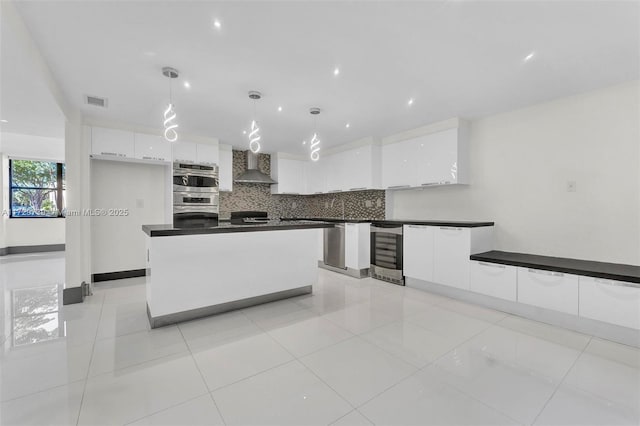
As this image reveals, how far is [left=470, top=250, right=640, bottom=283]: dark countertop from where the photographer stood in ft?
7.73

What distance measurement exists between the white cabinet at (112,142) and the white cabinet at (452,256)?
457 centimetres

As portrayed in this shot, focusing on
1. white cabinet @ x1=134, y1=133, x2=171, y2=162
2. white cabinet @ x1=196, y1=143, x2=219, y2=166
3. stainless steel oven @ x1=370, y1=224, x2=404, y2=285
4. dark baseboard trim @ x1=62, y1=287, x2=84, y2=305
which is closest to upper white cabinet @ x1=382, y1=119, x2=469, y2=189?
stainless steel oven @ x1=370, y1=224, x2=404, y2=285

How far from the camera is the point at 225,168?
17.3ft

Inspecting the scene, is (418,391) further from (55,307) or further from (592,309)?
(55,307)

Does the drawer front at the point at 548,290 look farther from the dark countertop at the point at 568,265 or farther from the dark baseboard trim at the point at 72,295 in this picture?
the dark baseboard trim at the point at 72,295

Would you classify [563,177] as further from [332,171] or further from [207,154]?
[207,154]

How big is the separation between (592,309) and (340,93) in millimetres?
3147

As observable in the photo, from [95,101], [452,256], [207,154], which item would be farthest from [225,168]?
[452,256]

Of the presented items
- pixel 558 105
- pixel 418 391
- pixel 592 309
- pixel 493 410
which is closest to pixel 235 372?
pixel 418 391

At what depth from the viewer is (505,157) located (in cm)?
360

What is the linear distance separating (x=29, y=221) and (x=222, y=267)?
22.3 feet

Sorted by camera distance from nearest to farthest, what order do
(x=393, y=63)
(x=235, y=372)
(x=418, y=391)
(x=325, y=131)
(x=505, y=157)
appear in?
(x=418, y=391) → (x=235, y=372) → (x=393, y=63) → (x=505, y=157) → (x=325, y=131)

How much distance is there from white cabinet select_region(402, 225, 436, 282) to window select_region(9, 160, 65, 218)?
26.4 ft

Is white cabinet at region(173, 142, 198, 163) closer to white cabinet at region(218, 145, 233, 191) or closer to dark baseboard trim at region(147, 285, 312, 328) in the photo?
white cabinet at region(218, 145, 233, 191)
